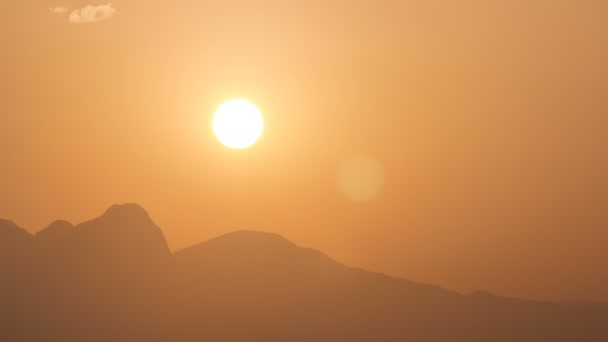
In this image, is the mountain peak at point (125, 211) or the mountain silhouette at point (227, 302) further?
the mountain peak at point (125, 211)

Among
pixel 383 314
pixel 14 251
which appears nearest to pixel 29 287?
pixel 14 251

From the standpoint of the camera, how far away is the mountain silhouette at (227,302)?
55406 millimetres

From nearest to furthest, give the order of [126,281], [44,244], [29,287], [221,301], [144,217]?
1. [221,301]
2. [29,287]
3. [126,281]
4. [44,244]
5. [144,217]

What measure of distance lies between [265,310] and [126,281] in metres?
14.7

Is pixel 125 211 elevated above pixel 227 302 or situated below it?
above

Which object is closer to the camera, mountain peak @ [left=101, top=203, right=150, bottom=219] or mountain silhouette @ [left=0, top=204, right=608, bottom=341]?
mountain silhouette @ [left=0, top=204, right=608, bottom=341]

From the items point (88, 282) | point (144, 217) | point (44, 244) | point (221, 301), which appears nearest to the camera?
point (221, 301)

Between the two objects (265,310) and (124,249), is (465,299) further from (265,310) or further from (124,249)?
(124,249)

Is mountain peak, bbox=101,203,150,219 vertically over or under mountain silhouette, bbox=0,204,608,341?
over

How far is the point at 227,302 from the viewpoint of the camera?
55375 millimetres

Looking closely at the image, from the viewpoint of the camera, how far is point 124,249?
78375 mm

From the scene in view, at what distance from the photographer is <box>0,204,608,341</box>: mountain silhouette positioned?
Answer: 182 ft

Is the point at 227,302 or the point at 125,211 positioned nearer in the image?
the point at 227,302

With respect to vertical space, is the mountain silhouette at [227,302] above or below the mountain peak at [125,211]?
below
